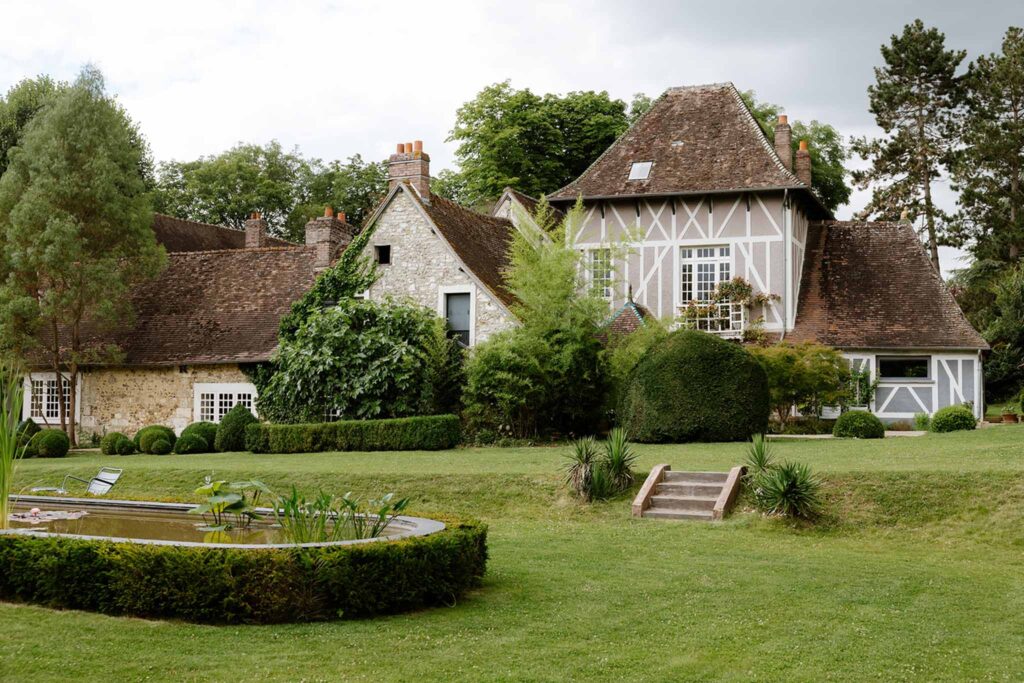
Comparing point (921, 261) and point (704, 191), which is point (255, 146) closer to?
point (704, 191)

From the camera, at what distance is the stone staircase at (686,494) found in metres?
12.5

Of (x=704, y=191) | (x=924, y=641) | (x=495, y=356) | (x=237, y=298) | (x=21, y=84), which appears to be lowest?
(x=924, y=641)

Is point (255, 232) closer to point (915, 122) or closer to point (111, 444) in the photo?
point (111, 444)

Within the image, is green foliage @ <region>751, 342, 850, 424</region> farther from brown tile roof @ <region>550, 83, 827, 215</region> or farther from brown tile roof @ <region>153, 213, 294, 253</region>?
brown tile roof @ <region>153, 213, 294, 253</region>

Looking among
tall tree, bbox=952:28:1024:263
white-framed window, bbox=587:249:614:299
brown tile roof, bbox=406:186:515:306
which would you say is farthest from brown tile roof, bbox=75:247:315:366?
tall tree, bbox=952:28:1024:263

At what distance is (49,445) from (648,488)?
15.3 m

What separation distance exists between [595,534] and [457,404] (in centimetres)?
1132

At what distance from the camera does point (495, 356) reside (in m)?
20.7

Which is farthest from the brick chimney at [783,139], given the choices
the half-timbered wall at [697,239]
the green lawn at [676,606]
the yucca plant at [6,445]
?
the yucca plant at [6,445]

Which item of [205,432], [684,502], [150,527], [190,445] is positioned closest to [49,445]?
[190,445]

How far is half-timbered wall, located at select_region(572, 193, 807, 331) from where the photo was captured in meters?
26.1

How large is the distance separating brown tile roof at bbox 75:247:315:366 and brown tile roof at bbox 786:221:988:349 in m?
13.2

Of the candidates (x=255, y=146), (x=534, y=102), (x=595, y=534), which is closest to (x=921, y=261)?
(x=534, y=102)

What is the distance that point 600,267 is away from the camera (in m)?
26.8
